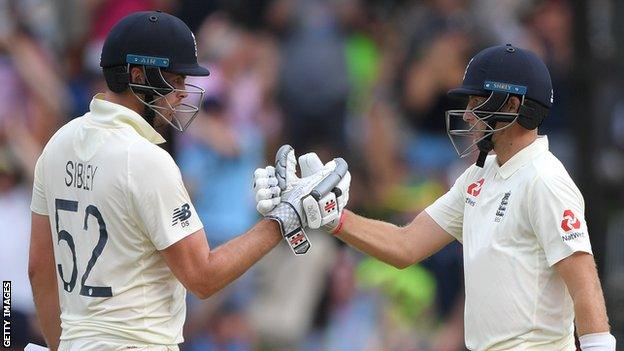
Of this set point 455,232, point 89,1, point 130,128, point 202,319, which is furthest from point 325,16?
point 130,128

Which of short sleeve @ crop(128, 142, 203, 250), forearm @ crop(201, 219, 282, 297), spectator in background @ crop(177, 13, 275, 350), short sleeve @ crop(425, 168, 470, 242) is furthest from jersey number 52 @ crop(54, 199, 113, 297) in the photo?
spectator in background @ crop(177, 13, 275, 350)

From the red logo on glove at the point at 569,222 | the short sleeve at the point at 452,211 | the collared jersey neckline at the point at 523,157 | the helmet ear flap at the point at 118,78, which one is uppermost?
the helmet ear flap at the point at 118,78

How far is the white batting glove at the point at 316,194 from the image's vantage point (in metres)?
5.61

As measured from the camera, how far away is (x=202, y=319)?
9578 mm

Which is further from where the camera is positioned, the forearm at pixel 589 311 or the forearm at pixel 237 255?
the forearm at pixel 237 255

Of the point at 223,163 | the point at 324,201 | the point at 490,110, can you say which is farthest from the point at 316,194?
the point at 223,163

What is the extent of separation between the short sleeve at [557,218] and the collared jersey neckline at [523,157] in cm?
19

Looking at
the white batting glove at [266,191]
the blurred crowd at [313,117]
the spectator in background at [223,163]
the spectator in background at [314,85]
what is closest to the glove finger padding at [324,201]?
the white batting glove at [266,191]

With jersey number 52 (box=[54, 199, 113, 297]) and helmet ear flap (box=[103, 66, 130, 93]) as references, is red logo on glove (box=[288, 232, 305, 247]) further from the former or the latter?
helmet ear flap (box=[103, 66, 130, 93])

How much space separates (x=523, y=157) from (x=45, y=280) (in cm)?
213

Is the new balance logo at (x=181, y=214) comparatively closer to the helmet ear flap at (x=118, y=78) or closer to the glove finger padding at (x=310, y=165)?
the helmet ear flap at (x=118, y=78)

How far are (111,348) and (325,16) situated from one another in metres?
5.51

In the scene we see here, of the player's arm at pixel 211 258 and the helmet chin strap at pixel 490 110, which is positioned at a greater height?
the helmet chin strap at pixel 490 110

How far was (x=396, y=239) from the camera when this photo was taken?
20.3ft
